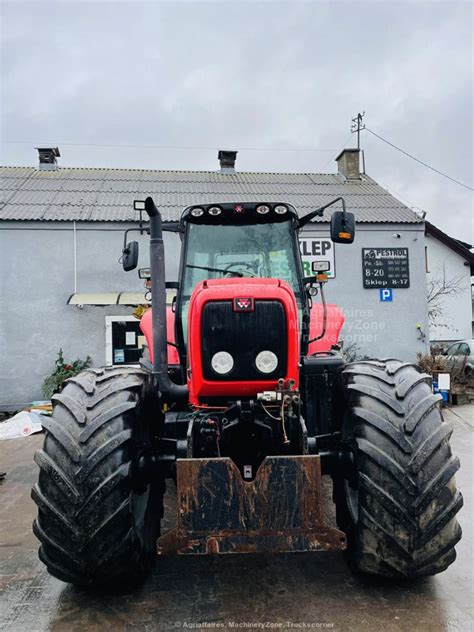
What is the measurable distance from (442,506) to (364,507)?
40 cm

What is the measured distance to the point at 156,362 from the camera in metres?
3.36

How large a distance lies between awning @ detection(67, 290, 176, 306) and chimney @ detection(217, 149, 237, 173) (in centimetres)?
723

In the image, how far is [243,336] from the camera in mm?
2816

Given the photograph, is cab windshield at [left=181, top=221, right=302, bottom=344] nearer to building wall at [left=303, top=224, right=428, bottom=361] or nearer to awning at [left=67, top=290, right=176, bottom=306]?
awning at [left=67, top=290, right=176, bottom=306]

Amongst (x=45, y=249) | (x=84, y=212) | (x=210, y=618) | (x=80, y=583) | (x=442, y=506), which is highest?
(x=84, y=212)

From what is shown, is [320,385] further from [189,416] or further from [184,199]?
[184,199]

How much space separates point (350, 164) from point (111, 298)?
9835 millimetres

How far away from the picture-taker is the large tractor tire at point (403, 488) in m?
2.55

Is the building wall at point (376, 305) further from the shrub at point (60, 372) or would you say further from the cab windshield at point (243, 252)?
the cab windshield at point (243, 252)

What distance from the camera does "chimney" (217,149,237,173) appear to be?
16469 millimetres

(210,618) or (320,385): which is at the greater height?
(320,385)

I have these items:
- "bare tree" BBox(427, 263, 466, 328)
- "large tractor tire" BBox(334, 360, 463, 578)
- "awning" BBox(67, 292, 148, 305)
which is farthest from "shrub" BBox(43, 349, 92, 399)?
"bare tree" BBox(427, 263, 466, 328)

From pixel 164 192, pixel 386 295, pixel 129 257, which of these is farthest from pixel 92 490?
pixel 164 192

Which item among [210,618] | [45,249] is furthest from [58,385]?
[210,618]
